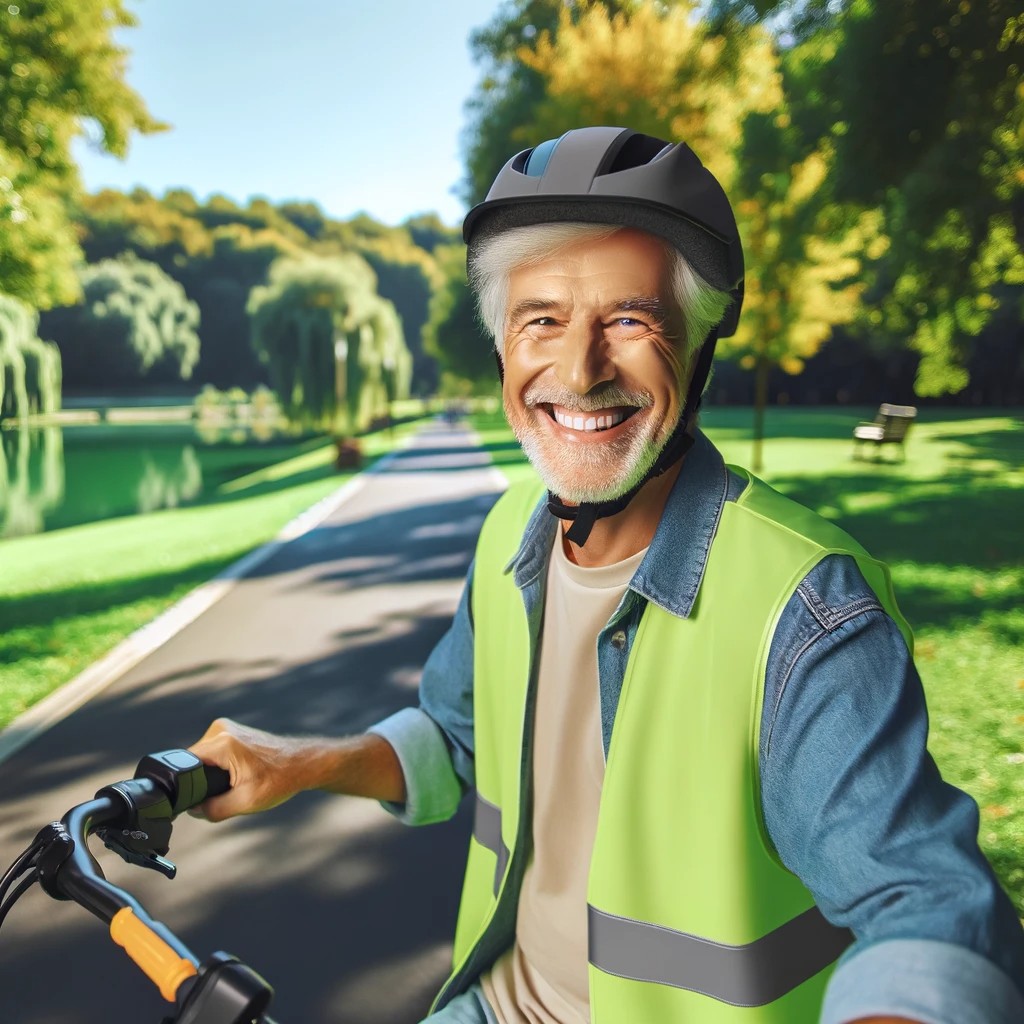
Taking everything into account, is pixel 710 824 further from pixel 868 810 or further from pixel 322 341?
pixel 322 341

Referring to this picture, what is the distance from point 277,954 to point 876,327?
14.5 meters

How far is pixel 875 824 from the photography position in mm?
1154

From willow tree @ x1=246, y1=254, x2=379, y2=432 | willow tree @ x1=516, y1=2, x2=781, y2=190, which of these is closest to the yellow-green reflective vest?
willow tree @ x1=516, y1=2, x2=781, y2=190

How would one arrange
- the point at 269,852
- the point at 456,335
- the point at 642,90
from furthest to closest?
the point at 456,335
the point at 642,90
the point at 269,852

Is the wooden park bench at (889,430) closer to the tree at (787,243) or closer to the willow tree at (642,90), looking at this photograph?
the tree at (787,243)

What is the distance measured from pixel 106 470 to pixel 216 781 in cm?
3274

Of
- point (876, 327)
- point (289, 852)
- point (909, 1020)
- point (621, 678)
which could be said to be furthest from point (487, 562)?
point (876, 327)

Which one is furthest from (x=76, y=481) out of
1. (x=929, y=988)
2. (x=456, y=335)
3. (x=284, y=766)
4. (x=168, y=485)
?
(x=929, y=988)

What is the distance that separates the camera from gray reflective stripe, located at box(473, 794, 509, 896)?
186cm

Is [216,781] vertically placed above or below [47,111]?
below

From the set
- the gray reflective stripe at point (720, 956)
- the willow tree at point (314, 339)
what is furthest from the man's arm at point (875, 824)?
the willow tree at point (314, 339)

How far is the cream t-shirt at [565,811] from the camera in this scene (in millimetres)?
1690

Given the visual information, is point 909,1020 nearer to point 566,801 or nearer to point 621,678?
point 621,678

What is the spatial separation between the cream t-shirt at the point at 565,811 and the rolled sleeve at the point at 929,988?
66cm
